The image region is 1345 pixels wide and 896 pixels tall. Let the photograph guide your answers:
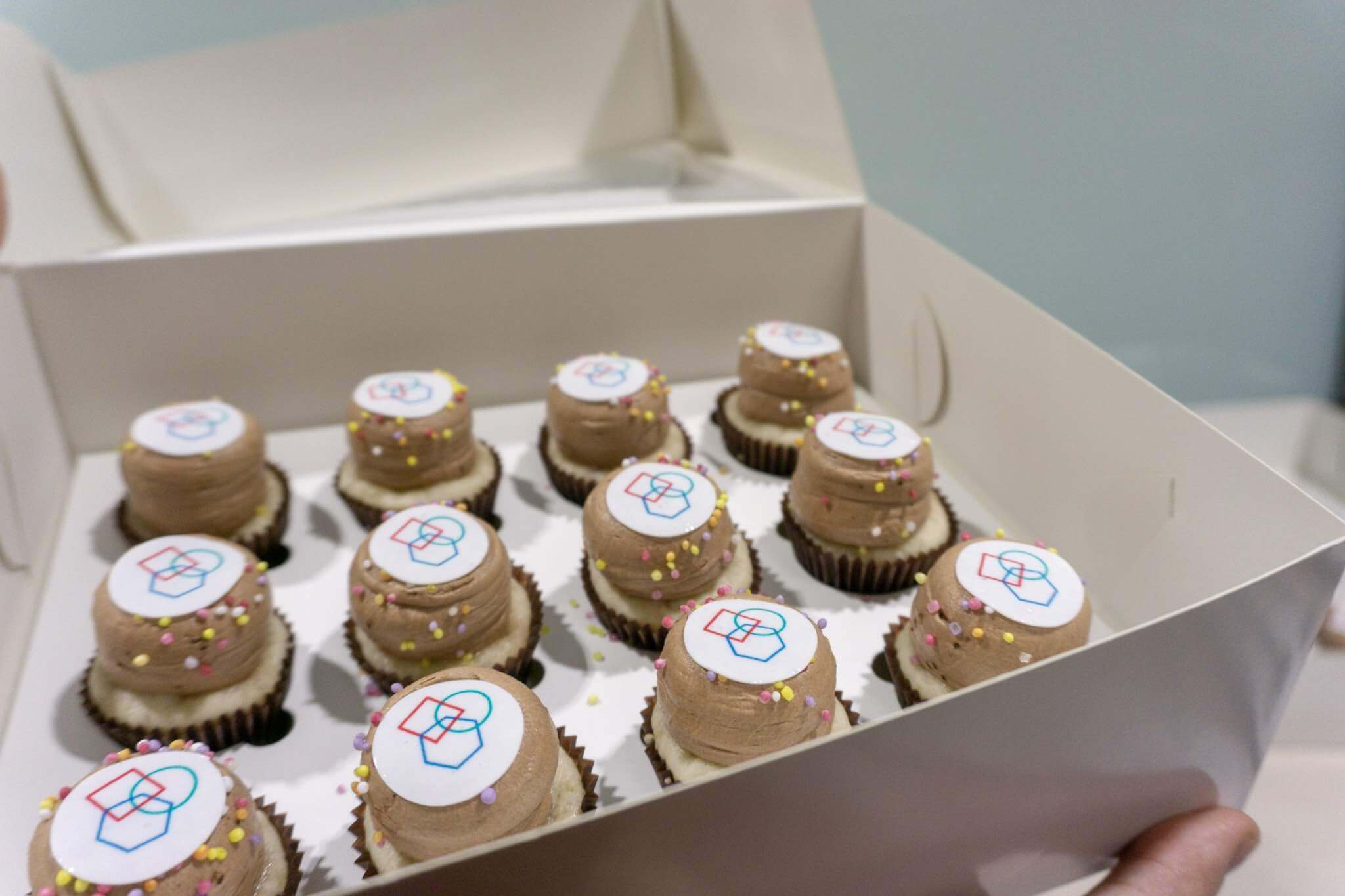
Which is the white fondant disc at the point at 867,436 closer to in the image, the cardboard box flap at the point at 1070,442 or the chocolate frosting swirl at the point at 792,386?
the chocolate frosting swirl at the point at 792,386

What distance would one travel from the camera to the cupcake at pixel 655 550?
7.34 ft

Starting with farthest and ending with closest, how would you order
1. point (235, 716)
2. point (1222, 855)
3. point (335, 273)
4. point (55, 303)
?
1. point (335, 273)
2. point (55, 303)
3. point (235, 716)
4. point (1222, 855)

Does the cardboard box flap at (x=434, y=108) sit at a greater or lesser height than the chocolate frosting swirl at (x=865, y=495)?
greater

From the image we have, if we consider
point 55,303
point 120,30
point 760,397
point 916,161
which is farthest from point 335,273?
point 916,161

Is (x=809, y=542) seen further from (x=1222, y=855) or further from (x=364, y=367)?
(x=364, y=367)

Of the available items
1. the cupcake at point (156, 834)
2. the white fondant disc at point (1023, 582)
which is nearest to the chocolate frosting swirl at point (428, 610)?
the cupcake at point (156, 834)

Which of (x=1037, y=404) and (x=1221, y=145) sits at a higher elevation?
(x=1221, y=145)

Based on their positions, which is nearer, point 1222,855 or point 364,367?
point 1222,855

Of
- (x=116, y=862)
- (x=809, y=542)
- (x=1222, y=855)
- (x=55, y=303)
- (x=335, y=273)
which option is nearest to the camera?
(x=116, y=862)

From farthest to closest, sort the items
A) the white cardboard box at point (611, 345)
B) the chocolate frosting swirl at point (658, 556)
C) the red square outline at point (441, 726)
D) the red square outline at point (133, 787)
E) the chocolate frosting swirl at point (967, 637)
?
the chocolate frosting swirl at point (658, 556) < the chocolate frosting swirl at point (967, 637) < the red square outline at point (441, 726) < the red square outline at point (133, 787) < the white cardboard box at point (611, 345)

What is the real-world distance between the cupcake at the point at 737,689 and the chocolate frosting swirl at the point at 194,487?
4.45 ft

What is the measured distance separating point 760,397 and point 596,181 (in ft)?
4.07

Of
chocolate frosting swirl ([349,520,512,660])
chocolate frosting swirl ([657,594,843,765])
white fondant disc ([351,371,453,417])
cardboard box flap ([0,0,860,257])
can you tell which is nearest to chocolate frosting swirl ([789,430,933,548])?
chocolate frosting swirl ([657,594,843,765])

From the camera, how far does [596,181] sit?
3566 millimetres
